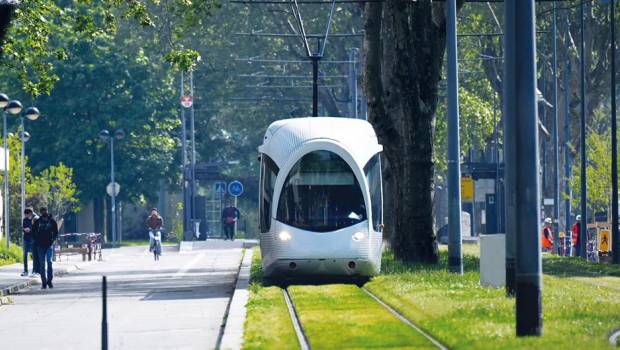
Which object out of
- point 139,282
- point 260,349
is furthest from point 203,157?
point 260,349

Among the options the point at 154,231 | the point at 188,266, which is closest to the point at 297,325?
the point at 188,266

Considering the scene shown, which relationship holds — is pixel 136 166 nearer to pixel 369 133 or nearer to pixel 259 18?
pixel 259 18

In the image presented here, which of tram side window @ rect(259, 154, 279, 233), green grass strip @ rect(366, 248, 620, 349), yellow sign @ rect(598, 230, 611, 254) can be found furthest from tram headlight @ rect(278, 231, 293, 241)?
yellow sign @ rect(598, 230, 611, 254)

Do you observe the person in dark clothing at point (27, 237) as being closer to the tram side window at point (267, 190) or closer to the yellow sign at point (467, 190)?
the tram side window at point (267, 190)

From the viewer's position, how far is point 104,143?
256 feet

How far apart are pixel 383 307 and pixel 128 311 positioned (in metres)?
4.28

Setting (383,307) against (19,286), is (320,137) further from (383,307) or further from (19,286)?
(383,307)

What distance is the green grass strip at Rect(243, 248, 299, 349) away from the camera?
49.9ft

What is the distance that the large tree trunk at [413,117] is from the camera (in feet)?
109

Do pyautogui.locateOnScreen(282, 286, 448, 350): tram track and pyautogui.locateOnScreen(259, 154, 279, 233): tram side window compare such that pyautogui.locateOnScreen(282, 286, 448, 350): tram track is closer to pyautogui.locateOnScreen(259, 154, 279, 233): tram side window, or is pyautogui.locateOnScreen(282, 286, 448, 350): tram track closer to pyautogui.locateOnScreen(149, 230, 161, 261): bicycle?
pyautogui.locateOnScreen(259, 154, 279, 233): tram side window

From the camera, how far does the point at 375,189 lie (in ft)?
95.1

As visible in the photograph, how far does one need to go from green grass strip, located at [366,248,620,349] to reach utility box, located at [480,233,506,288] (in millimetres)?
191

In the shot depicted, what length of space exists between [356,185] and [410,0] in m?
6.04

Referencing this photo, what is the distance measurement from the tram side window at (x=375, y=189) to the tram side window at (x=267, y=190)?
5.42 feet
